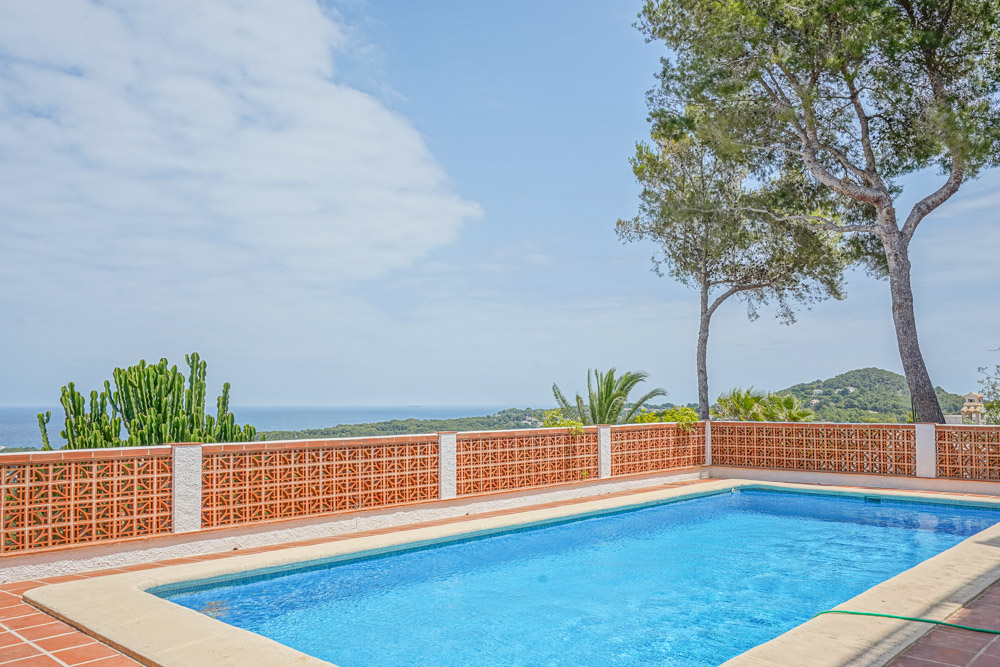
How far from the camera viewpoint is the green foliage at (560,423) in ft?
35.8

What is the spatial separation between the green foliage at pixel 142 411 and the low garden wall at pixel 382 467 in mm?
921

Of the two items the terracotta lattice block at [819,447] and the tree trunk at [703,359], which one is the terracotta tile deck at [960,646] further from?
the tree trunk at [703,359]

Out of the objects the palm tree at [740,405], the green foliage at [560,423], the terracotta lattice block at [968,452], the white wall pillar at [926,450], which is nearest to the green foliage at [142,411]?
the green foliage at [560,423]

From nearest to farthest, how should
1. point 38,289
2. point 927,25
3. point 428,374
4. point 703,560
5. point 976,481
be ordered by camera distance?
point 703,560
point 976,481
point 927,25
point 38,289
point 428,374

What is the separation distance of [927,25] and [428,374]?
35.9 meters

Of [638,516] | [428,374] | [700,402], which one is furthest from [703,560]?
[428,374]

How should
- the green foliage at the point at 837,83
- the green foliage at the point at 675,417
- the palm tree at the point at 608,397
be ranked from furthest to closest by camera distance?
the palm tree at the point at 608,397 → the green foliage at the point at 675,417 → the green foliage at the point at 837,83

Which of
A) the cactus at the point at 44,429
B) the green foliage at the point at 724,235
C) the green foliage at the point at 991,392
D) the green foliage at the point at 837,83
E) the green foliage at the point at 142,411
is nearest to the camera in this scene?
the cactus at the point at 44,429

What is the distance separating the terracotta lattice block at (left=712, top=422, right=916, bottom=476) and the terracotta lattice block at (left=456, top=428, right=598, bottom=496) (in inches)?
140

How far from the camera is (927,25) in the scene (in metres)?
13.0

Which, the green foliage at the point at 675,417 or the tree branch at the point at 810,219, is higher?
the tree branch at the point at 810,219

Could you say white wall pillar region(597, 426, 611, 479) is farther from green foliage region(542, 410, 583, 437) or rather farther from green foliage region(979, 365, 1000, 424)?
green foliage region(979, 365, 1000, 424)

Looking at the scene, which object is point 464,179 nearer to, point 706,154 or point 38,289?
point 706,154

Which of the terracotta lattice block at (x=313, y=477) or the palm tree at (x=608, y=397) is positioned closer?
the terracotta lattice block at (x=313, y=477)
